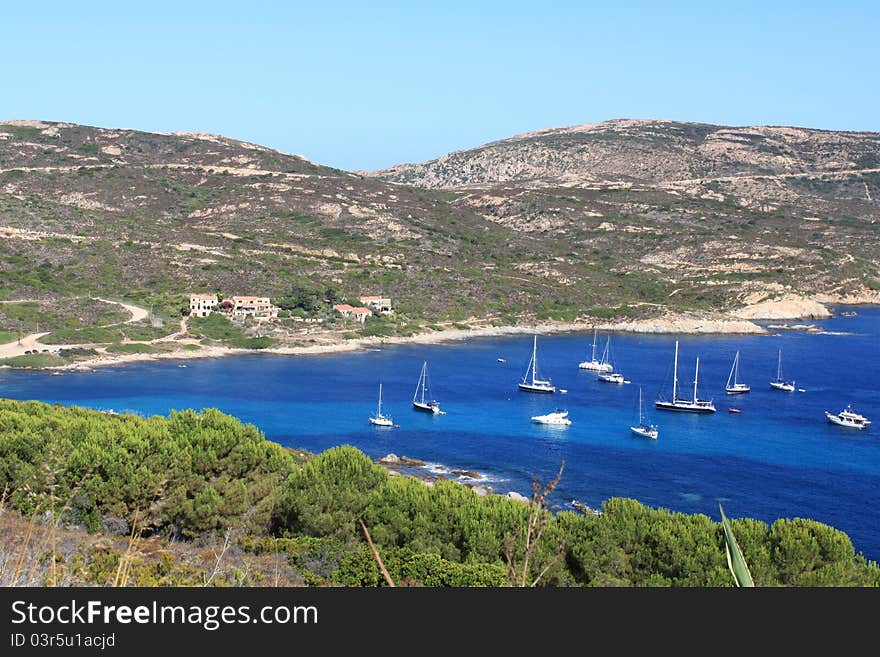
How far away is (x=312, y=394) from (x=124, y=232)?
51.6 metres

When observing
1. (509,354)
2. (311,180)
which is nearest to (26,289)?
(509,354)

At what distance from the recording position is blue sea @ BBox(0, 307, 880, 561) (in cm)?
3709

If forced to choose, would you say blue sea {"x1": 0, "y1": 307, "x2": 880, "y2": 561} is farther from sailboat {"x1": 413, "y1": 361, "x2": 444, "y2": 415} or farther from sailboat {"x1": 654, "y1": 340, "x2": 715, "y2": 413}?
sailboat {"x1": 654, "y1": 340, "x2": 715, "y2": 413}

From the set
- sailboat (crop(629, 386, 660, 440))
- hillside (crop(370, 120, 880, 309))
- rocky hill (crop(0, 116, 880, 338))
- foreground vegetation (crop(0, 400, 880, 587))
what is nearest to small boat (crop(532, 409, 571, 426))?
sailboat (crop(629, 386, 660, 440))

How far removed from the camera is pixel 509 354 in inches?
2872

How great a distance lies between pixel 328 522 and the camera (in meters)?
19.6

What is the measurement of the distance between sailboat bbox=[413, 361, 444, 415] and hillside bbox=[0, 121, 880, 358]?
61.6 feet

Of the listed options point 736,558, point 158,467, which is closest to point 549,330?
point 158,467

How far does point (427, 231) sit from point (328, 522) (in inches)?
3787

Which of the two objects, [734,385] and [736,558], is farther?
[734,385]

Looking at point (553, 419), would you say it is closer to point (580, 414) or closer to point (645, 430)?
point (580, 414)

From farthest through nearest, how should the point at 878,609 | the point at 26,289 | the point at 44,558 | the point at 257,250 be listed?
the point at 257,250
the point at 26,289
the point at 44,558
the point at 878,609

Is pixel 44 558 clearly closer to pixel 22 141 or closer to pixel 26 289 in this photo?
pixel 26 289

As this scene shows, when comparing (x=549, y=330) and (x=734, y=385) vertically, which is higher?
(x=549, y=330)
